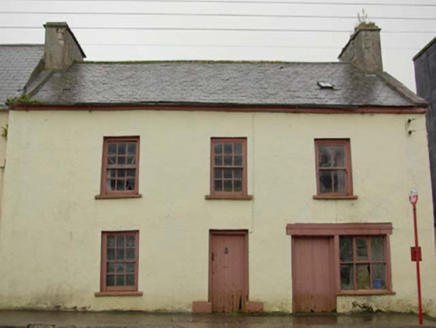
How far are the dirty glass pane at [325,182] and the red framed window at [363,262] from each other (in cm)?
141

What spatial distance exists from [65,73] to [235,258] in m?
8.78

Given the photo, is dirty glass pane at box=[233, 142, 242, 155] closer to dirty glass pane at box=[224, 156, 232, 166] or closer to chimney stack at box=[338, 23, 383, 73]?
dirty glass pane at box=[224, 156, 232, 166]

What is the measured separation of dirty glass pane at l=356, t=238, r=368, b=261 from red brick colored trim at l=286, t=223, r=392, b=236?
27 centimetres

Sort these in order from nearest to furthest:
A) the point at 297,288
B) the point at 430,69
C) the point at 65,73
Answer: the point at 297,288 → the point at 65,73 → the point at 430,69

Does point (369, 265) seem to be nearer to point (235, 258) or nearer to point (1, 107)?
point (235, 258)

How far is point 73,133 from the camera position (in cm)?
1320

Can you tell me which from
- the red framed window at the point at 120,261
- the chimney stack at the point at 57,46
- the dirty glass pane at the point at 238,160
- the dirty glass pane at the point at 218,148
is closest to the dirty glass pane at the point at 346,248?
the dirty glass pane at the point at 238,160

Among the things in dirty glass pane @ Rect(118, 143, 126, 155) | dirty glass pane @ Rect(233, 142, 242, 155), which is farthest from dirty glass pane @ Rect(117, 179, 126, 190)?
dirty glass pane @ Rect(233, 142, 242, 155)

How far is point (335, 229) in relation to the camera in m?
12.7

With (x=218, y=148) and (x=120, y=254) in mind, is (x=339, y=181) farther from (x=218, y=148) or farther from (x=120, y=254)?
(x=120, y=254)

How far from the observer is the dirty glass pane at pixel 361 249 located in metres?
12.8

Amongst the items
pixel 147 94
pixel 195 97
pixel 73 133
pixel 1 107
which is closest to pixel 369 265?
pixel 195 97

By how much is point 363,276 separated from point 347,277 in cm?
46


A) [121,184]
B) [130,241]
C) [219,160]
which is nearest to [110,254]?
[130,241]
